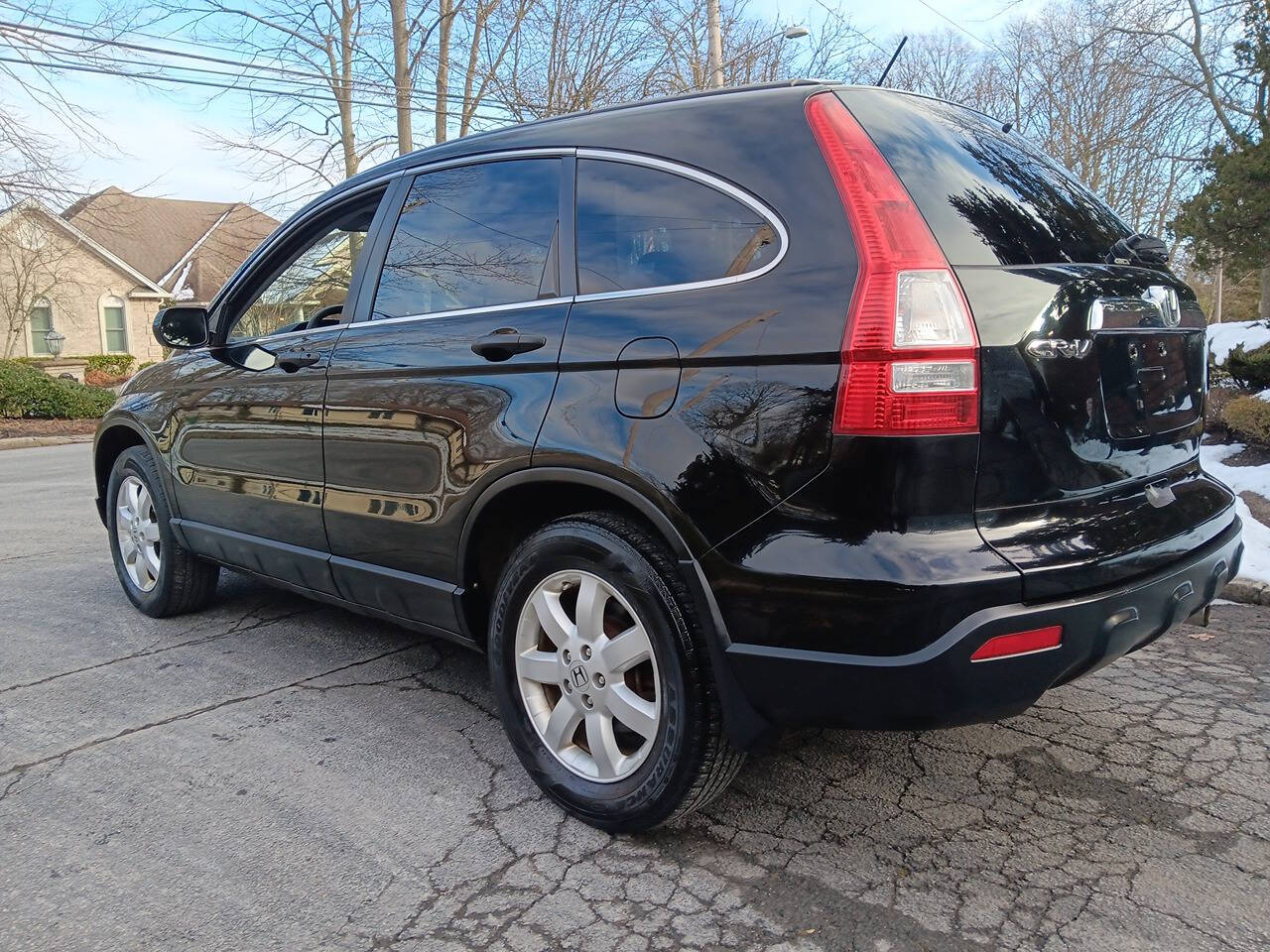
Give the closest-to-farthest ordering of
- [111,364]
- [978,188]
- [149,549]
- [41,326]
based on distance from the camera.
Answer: [978,188] < [149,549] < [111,364] < [41,326]

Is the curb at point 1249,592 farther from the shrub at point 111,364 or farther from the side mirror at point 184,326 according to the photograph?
the shrub at point 111,364

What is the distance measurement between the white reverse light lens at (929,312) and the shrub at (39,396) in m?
21.0

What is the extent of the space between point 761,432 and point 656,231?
0.70 m

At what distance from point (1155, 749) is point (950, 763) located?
2.21 feet

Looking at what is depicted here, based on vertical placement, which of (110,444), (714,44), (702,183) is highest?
(714,44)

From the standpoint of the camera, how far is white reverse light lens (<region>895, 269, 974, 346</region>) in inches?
78.6

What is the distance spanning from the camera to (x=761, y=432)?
6.92 ft

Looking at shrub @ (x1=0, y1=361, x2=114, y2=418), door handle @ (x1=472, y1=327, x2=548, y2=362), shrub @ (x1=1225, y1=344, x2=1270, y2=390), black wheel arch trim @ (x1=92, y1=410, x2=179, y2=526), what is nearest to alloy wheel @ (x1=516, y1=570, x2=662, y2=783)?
door handle @ (x1=472, y1=327, x2=548, y2=362)

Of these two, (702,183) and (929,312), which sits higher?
(702,183)

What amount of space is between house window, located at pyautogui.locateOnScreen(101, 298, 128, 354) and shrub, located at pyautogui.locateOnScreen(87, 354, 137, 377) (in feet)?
9.13

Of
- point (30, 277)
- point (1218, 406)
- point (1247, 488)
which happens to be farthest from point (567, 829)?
point (30, 277)

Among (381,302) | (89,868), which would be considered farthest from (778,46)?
(89,868)

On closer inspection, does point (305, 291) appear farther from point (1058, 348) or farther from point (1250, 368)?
point (1250, 368)

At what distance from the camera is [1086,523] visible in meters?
2.12
